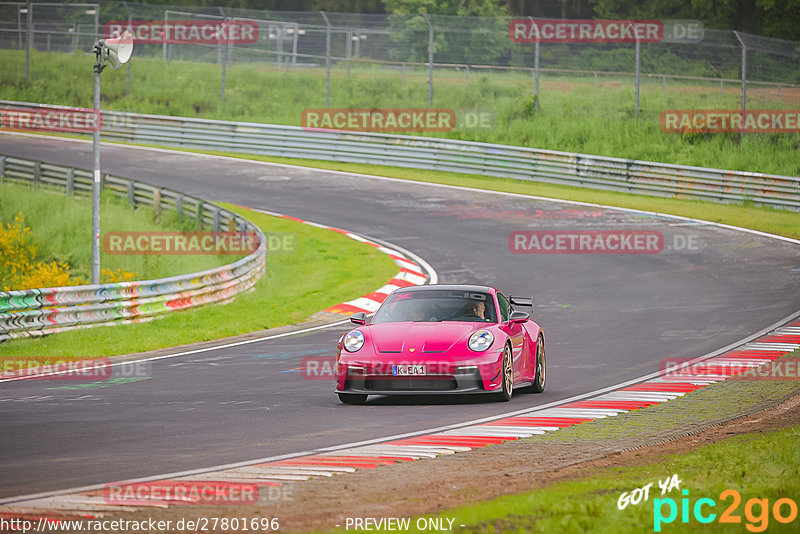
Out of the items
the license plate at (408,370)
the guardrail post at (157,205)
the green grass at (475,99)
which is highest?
the green grass at (475,99)

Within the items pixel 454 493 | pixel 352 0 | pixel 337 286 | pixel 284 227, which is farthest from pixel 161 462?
pixel 352 0

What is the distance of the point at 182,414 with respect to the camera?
1091 cm

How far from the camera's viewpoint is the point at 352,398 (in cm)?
1180

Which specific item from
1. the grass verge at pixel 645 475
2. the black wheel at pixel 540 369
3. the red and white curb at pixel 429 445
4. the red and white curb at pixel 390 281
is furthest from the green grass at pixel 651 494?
the red and white curb at pixel 390 281

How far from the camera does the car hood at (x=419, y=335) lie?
37.9 feet

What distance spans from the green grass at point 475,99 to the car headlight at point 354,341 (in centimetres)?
2449

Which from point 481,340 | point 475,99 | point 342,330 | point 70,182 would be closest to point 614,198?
point 475,99

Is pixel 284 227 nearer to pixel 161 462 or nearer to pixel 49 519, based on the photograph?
pixel 161 462

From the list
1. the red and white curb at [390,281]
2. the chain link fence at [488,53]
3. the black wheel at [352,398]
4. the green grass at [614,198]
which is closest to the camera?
the black wheel at [352,398]

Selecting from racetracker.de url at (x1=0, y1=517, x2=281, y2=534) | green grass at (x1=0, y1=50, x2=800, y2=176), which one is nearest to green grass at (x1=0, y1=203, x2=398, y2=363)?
racetracker.de url at (x1=0, y1=517, x2=281, y2=534)

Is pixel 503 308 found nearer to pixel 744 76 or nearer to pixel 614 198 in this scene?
pixel 614 198

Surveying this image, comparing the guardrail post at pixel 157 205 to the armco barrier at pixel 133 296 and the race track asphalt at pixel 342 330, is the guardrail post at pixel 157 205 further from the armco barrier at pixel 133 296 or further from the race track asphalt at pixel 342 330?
the race track asphalt at pixel 342 330

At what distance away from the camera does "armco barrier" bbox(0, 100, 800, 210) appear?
1254 inches

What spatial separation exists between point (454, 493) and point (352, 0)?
2756 inches
